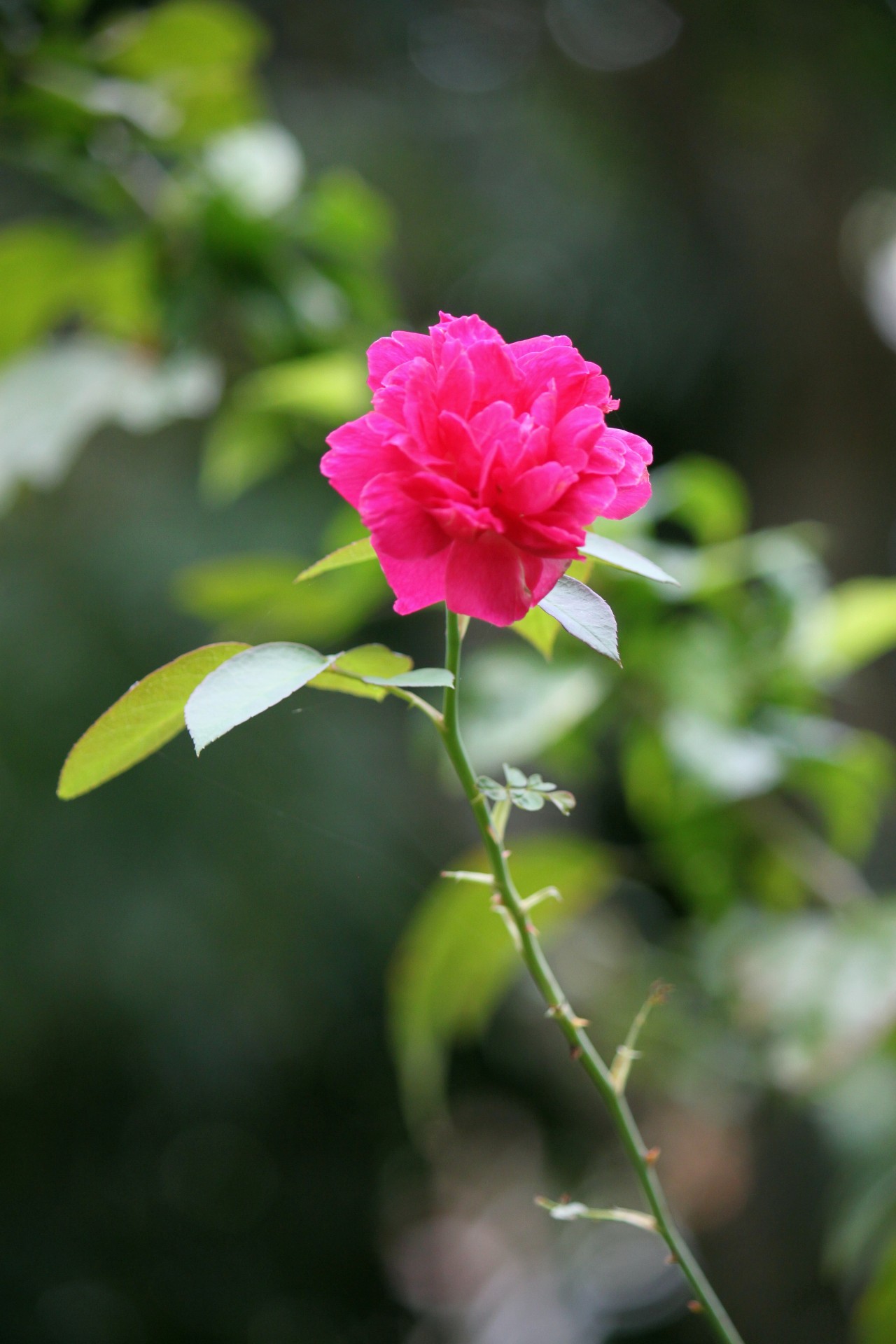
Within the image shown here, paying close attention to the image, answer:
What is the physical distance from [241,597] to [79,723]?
16.0 inches

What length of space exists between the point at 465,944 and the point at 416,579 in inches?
11.8

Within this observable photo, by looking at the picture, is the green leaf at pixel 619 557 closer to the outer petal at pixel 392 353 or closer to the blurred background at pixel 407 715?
the outer petal at pixel 392 353

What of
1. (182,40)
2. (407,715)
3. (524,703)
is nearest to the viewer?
(524,703)

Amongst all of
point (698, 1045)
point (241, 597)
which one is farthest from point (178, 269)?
point (698, 1045)

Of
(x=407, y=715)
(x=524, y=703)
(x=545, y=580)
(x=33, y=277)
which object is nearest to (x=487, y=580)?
(x=545, y=580)

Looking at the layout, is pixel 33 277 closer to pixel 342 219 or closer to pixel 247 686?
pixel 342 219

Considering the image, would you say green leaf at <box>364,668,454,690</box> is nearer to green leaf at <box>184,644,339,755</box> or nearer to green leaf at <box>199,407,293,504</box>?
green leaf at <box>184,644,339,755</box>

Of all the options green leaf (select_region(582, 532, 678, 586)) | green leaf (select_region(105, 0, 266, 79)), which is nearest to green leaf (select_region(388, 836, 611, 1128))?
green leaf (select_region(582, 532, 678, 586))

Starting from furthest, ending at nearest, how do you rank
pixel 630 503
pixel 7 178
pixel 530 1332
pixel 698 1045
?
pixel 7 178, pixel 530 1332, pixel 698 1045, pixel 630 503

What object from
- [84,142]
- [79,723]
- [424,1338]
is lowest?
[424,1338]

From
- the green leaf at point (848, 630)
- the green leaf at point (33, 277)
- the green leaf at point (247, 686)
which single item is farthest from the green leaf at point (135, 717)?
the green leaf at point (33, 277)

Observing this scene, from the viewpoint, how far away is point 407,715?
85 centimetres

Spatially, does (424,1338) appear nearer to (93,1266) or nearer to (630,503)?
(93,1266)

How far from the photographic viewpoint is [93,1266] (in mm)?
804
